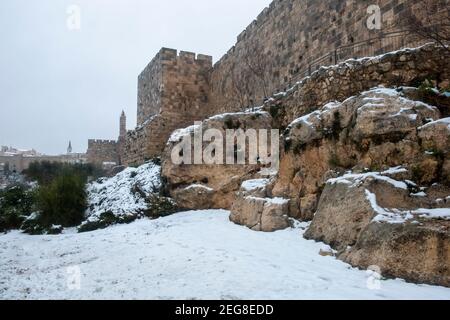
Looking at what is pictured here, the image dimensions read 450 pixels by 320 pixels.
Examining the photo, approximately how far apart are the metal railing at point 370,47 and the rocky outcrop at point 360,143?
2098mm

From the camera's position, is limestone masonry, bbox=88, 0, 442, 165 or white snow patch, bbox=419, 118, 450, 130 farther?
limestone masonry, bbox=88, 0, 442, 165

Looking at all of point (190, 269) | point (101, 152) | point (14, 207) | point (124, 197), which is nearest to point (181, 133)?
point (124, 197)

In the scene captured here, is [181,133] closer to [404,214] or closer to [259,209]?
[259,209]

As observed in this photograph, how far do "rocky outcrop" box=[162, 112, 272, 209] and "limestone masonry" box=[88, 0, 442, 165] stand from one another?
2741 mm

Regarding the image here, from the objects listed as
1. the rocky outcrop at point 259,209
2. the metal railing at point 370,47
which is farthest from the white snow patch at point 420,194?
the metal railing at point 370,47

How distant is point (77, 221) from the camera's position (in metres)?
10.6

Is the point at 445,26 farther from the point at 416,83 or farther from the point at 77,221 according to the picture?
the point at 77,221

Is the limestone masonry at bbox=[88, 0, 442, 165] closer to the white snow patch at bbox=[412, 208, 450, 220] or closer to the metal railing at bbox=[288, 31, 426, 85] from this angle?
the metal railing at bbox=[288, 31, 426, 85]

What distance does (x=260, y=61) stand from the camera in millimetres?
13891

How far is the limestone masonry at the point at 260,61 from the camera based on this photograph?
9148mm

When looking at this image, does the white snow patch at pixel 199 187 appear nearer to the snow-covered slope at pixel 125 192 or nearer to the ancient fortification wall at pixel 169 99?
the snow-covered slope at pixel 125 192

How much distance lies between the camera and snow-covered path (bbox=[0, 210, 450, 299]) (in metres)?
4.00

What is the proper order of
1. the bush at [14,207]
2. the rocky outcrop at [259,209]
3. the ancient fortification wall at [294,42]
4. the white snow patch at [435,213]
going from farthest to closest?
the bush at [14,207] → the ancient fortification wall at [294,42] → the rocky outcrop at [259,209] → the white snow patch at [435,213]

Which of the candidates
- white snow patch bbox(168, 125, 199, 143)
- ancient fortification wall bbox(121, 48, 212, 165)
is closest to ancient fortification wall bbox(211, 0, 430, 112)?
ancient fortification wall bbox(121, 48, 212, 165)
